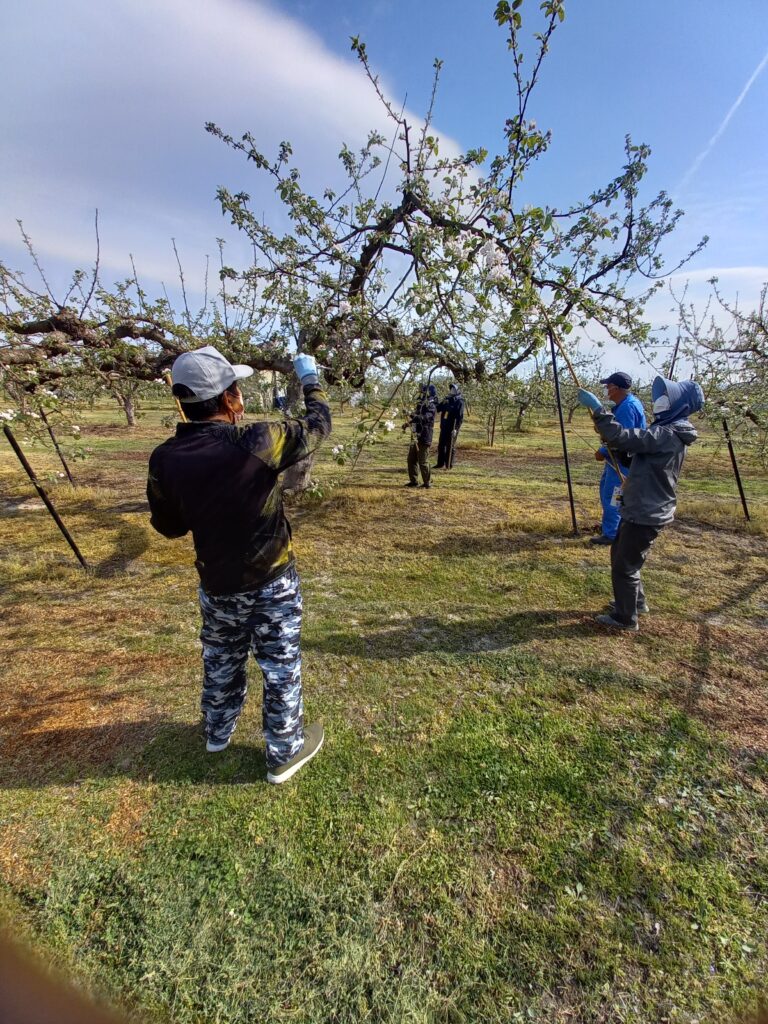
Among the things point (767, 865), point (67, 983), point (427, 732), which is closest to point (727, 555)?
point (767, 865)

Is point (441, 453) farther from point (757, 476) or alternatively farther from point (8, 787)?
point (8, 787)

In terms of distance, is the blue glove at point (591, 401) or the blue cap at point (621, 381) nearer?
the blue glove at point (591, 401)

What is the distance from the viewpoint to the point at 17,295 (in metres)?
5.58

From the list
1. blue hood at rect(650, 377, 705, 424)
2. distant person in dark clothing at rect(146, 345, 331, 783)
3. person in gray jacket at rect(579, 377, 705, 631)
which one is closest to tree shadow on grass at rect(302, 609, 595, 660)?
person in gray jacket at rect(579, 377, 705, 631)

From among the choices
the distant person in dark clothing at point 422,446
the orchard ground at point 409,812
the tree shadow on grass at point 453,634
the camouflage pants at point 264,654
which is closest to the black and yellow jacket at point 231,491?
the camouflage pants at point 264,654

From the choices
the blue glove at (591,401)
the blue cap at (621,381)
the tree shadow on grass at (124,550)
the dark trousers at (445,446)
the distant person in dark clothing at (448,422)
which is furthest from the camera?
the dark trousers at (445,446)

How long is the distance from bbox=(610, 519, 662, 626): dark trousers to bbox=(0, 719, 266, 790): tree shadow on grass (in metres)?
3.59

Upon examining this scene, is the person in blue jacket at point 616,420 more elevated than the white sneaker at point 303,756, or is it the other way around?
the person in blue jacket at point 616,420

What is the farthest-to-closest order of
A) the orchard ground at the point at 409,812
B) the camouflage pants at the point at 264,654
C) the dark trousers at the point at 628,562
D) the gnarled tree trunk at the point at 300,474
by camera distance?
the gnarled tree trunk at the point at 300,474, the dark trousers at the point at 628,562, the camouflage pants at the point at 264,654, the orchard ground at the point at 409,812

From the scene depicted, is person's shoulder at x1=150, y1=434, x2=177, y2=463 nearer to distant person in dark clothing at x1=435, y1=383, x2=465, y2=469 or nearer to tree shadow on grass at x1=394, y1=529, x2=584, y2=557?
tree shadow on grass at x1=394, y1=529, x2=584, y2=557

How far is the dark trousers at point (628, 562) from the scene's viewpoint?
12.9 feet

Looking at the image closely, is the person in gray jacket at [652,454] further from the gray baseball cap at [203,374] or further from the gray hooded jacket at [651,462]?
the gray baseball cap at [203,374]

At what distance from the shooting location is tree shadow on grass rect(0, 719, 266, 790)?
2.59 meters

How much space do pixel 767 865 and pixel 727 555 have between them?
521cm
